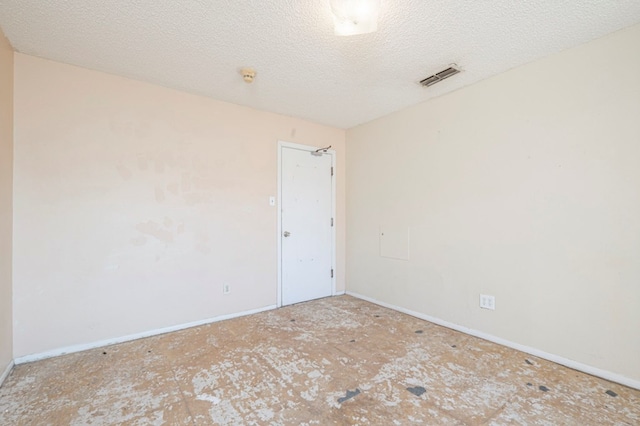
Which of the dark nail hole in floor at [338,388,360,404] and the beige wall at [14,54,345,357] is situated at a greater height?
the beige wall at [14,54,345,357]

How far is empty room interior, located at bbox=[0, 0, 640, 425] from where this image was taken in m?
1.81

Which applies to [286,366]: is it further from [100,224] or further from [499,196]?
[499,196]

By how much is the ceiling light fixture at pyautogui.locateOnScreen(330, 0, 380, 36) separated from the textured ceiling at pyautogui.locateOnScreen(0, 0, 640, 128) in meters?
0.18

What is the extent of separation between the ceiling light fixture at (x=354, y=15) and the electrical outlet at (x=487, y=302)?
242 cm

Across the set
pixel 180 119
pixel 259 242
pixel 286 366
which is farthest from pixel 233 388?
pixel 180 119

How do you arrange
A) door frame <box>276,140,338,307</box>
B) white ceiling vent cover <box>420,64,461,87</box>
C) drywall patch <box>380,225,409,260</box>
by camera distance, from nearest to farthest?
1. white ceiling vent cover <box>420,64,461,87</box>
2. drywall patch <box>380,225,409,260</box>
3. door frame <box>276,140,338,307</box>

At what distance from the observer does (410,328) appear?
292cm

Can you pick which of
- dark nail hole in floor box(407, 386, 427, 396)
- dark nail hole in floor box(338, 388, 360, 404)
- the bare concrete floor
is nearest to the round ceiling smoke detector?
the bare concrete floor

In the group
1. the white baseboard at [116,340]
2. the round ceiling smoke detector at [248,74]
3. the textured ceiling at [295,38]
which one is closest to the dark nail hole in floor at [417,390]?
the white baseboard at [116,340]

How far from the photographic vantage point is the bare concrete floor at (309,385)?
1.65 metres

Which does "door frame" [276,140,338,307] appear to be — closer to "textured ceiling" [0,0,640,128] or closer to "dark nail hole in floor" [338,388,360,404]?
"textured ceiling" [0,0,640,128]

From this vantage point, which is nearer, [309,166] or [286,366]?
[286,366]

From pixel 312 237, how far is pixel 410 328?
5.41ft

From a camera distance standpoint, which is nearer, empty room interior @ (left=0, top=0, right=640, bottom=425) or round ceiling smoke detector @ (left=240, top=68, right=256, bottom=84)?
empty room interior @ (left=0, top=0, right=640, bottom=425)
